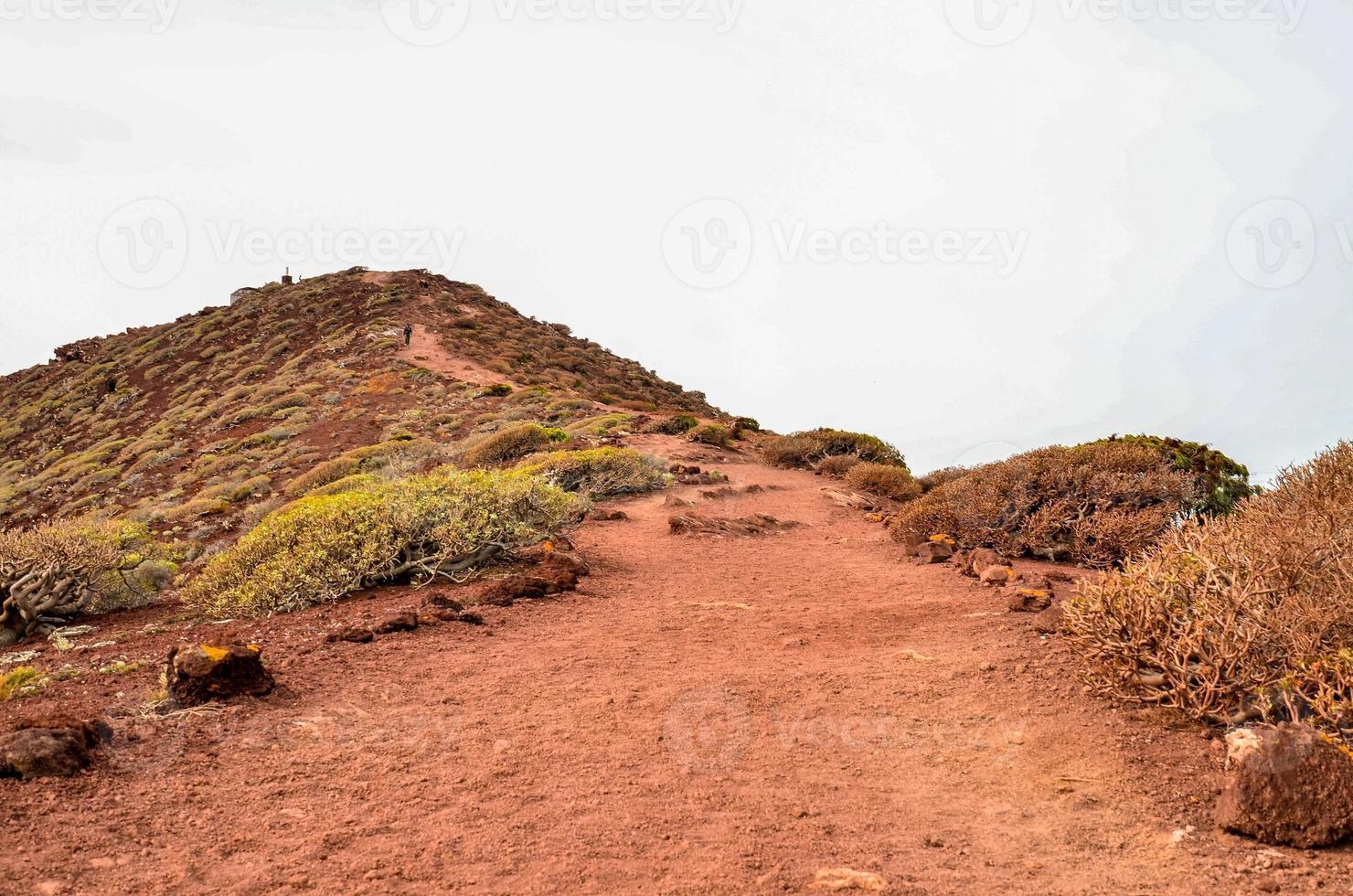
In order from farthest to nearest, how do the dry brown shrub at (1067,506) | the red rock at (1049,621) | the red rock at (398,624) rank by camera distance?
the dry brown shrub at (1067,506)
the red rock at (398,624)
the red rock at (1049,621)

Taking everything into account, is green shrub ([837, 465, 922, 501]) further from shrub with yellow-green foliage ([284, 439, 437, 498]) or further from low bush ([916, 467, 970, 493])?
shrub with yellow-green foliage ([284, 439, 437, 498])

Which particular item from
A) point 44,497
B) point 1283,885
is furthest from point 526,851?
point 44,497

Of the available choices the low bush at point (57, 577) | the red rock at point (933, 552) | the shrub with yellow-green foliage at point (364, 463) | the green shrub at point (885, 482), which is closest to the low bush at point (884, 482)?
the green shrub at point (885, 482)

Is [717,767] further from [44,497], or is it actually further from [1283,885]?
[44,497]

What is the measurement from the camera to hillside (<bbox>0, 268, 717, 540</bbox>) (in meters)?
22.3

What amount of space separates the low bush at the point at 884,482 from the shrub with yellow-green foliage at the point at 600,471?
407 cm

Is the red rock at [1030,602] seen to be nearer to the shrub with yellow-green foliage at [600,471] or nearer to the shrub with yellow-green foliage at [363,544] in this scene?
the shrub with yellow-green foliage at [363,544]

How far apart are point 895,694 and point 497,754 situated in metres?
2.51

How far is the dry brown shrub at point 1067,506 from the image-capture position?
8.52 meters

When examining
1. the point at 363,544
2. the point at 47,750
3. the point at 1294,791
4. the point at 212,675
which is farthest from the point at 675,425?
the point at 1294,791

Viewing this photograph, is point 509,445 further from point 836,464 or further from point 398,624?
point 398,624

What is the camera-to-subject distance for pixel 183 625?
721 centimetres

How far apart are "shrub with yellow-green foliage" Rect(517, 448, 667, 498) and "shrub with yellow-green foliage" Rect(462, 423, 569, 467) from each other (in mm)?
3166

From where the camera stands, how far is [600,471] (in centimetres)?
1378
